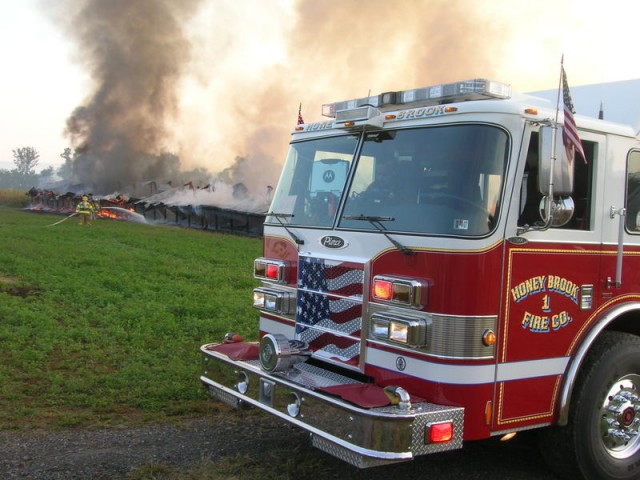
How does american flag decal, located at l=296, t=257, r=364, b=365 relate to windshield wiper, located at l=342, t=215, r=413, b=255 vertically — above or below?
below

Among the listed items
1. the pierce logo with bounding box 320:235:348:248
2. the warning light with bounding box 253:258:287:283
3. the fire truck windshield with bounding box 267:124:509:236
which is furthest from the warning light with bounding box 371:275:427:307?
the warning light with bounding box 253:258:287:283

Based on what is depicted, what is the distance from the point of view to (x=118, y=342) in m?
7.61

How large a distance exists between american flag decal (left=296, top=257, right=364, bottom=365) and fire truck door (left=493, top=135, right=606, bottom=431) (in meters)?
0.90

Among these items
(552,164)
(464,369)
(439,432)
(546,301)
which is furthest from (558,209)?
(439,432)

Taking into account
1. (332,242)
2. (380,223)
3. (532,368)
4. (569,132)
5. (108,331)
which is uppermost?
(569,132)

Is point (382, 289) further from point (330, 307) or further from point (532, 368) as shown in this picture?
point (532, 368)

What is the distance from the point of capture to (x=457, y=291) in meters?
3.65

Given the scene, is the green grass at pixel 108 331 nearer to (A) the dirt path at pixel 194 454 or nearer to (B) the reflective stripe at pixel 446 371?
(A) the dirt path at pixel 194 454

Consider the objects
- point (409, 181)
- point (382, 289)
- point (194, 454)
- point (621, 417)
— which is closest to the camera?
point (382, 289)

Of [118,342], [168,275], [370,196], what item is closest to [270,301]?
[370,196]

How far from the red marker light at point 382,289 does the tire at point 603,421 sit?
1.38 m

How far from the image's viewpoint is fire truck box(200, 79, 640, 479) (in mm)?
3666

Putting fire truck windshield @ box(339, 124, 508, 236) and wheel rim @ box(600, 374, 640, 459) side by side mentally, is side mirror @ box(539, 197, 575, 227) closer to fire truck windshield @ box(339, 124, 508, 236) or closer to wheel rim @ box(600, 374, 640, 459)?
fire truck windshield @ box(339, 124, 508, 236)

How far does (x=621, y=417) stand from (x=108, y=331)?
18.8 ft
